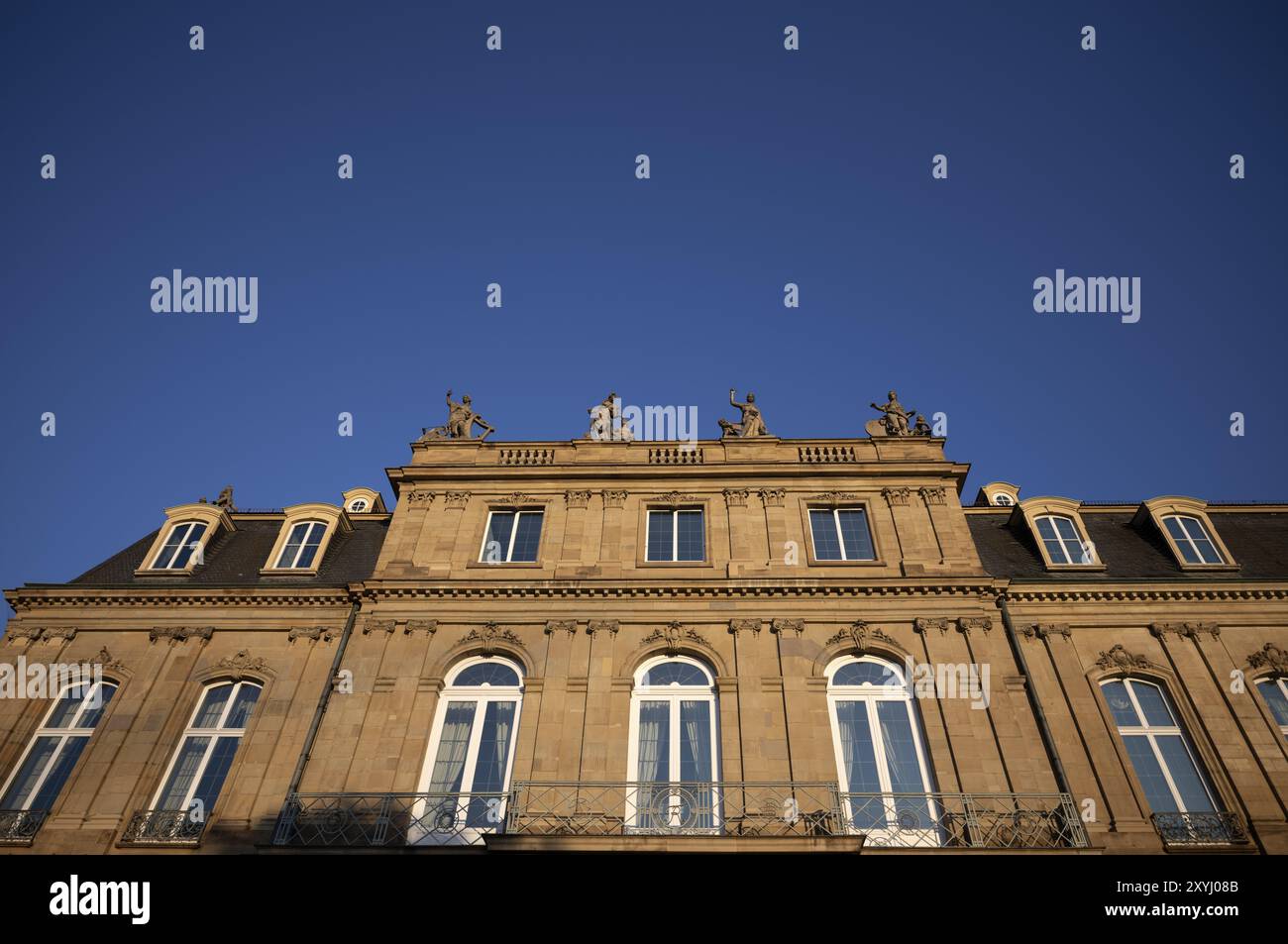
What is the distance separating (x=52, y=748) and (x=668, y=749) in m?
12.6

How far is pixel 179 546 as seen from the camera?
2209 cm

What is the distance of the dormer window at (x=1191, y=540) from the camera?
2086cm

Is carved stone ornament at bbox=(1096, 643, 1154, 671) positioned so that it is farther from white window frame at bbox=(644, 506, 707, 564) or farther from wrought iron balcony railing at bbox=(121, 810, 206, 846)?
wrought iron balcony railing at bbox=(121, 810, 206, 846)

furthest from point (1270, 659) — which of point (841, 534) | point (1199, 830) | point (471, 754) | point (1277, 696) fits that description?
point (471, 754)

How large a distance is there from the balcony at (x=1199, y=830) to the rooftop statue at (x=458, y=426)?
17.7 metres

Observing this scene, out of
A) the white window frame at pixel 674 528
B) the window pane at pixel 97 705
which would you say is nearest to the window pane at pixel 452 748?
the white window frame at pixel 674 528

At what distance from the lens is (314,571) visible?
69.1ft

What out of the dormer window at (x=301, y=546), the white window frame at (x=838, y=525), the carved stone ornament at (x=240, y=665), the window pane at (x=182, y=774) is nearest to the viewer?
the window pane at (x=182, y=774)

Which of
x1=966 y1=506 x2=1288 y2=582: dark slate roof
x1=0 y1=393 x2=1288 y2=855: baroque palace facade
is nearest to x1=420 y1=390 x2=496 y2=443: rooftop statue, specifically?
x1=0 y1=393 x2=1288 y2=855: baroque palace facade

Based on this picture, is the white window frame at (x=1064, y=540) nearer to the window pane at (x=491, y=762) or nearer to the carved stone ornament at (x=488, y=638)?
the carved stone ornament at (x=488, y=638)

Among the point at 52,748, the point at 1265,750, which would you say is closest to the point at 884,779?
the point at 1265,750

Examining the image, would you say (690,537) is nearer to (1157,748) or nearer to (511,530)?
(511,530)

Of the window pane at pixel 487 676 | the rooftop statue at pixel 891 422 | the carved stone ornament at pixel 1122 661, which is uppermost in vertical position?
the rooftop statue at pixel 891 422

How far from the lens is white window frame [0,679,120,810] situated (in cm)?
1697
